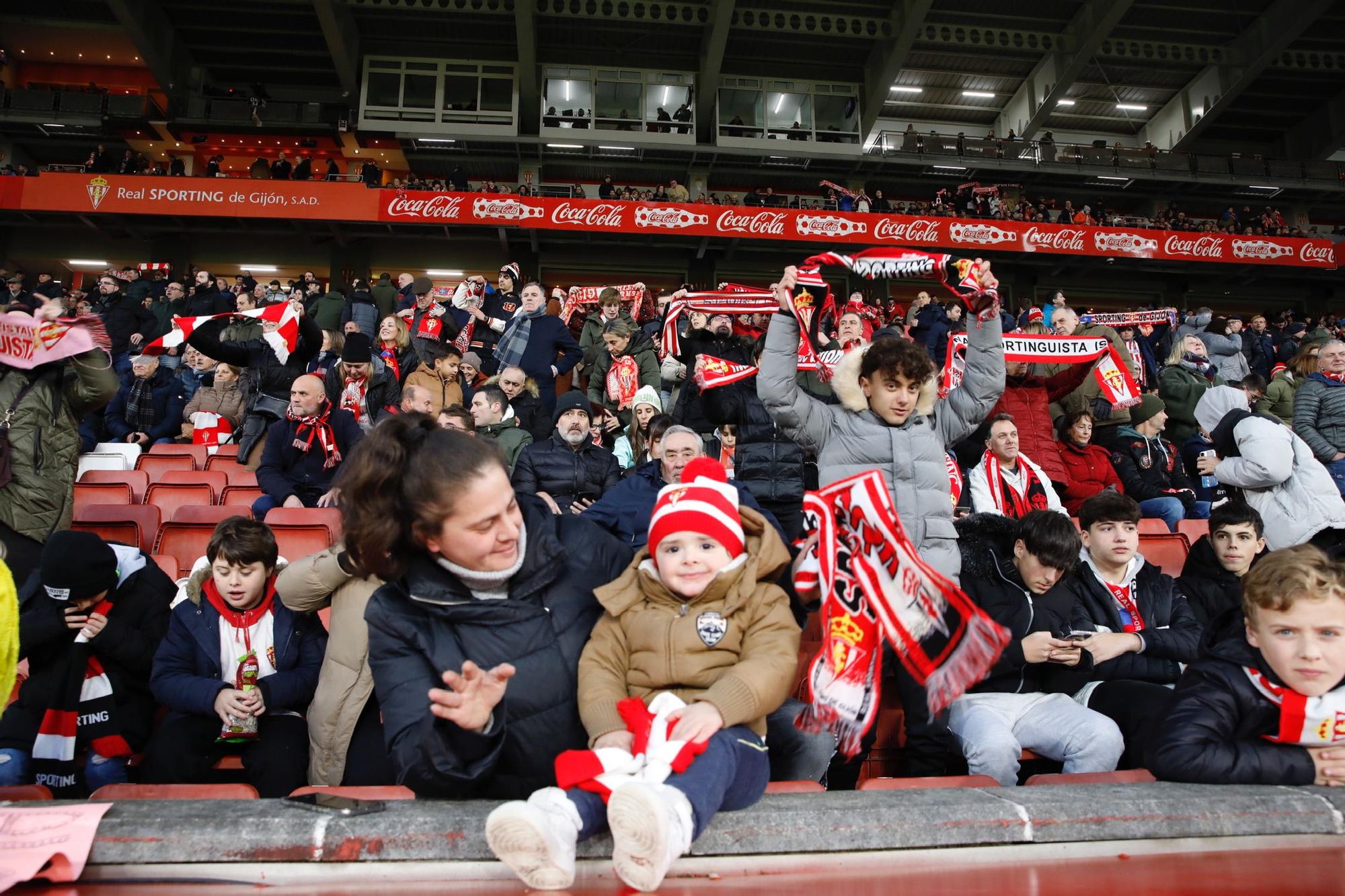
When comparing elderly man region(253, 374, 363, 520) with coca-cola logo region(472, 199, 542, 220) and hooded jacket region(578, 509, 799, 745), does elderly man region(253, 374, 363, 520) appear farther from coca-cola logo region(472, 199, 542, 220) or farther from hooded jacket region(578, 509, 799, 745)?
coca-cola logo region(472, 199, 542, 220)

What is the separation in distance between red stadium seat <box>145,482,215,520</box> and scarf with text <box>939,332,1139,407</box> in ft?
15.0

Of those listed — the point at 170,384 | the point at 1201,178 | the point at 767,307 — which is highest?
the point at 1201,178

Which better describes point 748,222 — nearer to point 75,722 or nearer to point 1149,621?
point 1149,621

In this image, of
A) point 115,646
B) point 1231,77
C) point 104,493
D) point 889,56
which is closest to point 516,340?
point 104,493

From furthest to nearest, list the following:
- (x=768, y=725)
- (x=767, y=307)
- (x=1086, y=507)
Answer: (x=767, y=307) < (x=1086, y=507) < (x=768, y=725)

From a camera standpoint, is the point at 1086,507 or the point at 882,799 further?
the point at 1086,507

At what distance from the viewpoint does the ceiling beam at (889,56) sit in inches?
661

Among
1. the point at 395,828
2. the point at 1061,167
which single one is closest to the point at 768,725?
the point at 395,828

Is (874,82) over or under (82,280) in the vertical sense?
over

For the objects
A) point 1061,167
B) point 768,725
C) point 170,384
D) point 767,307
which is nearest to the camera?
point 768,725

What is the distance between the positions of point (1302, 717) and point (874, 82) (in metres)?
19.4

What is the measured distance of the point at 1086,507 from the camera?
10.2 ft

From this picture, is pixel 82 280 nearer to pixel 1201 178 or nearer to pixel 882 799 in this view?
pixel 882 799

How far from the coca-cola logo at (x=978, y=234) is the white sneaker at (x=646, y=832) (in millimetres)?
16512
